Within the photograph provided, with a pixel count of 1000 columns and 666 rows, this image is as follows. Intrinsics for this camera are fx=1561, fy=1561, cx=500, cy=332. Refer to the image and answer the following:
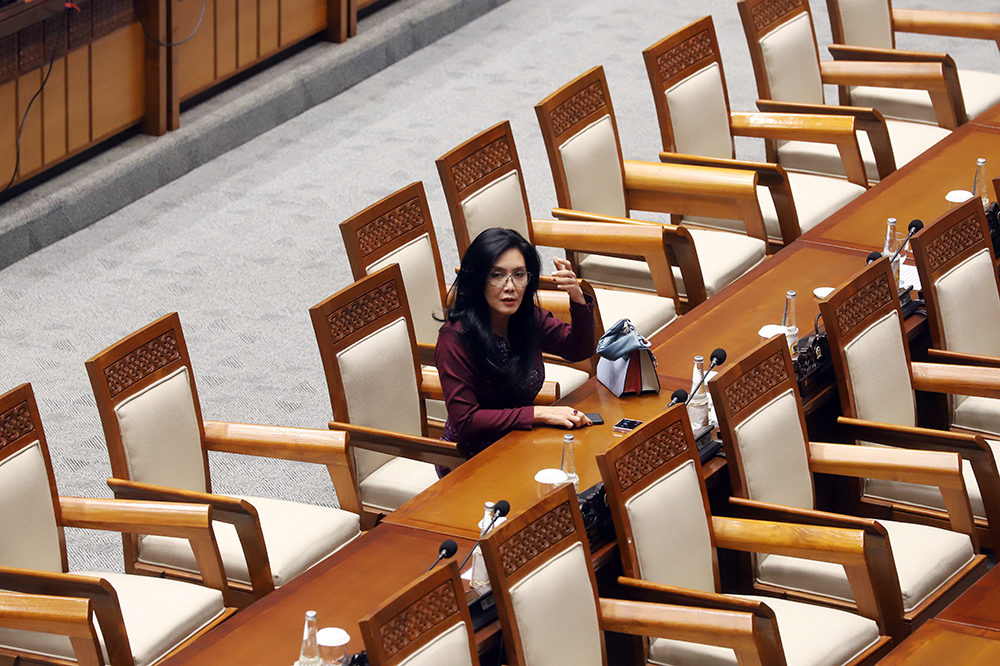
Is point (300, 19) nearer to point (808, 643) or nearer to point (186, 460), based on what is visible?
point (186, 460)

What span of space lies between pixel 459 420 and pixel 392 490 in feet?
0.93

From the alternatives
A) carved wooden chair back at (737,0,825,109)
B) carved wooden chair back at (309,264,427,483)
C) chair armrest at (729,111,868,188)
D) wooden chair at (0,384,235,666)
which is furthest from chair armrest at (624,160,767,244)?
wooden chair at (0,384,235,666)

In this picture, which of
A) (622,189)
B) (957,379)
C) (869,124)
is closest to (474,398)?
(957,379)

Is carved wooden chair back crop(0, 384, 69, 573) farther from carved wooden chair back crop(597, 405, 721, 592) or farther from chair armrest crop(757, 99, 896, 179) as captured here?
chair armrest crop(757, 99, 896, 179)

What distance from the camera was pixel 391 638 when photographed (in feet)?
Result: 8.95

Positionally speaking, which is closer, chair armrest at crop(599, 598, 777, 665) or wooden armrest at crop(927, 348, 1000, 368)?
chair armrest at crop(599, 598, 777, 665)

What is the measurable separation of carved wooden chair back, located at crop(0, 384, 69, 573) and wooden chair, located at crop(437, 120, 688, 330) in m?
1.49

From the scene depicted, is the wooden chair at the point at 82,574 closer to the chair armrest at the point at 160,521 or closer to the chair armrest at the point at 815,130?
the chair armrest at the point at 160,521

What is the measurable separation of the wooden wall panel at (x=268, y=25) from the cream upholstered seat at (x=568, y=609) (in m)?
4.41

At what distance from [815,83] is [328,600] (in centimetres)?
338

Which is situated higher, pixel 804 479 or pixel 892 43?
pixel 892 43

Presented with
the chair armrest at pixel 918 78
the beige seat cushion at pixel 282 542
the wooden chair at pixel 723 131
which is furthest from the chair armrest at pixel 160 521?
the chair armrest at pixel 918 78

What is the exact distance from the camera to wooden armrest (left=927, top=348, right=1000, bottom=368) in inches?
163

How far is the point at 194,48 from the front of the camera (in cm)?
659
